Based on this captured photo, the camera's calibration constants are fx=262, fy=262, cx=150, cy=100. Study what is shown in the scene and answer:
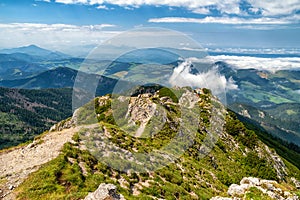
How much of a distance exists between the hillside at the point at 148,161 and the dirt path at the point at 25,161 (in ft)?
1.78

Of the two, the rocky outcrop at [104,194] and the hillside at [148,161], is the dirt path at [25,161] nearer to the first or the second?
the hillside at [148,161]

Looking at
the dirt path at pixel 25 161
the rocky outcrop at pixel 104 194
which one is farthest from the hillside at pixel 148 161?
the rocky outcrop at pixel 104 194

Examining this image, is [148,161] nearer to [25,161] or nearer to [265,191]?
[25,161]

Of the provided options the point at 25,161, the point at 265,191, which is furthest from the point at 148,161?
the point at 265,191

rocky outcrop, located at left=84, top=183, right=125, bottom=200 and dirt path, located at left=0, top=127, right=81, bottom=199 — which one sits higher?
rocky outcrop, located at left=84, top=183, right=125, bottom=200

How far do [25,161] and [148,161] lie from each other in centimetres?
1887

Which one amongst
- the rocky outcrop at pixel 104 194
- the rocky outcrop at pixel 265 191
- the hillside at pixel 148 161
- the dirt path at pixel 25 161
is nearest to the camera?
→ the rocky outcrop at pixel 104 194

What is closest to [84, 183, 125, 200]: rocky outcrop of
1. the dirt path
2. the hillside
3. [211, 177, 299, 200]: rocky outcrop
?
the hillside

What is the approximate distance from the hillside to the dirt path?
1.78 ft

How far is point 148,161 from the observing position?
4375 cm

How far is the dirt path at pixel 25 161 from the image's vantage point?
3131 centimetres

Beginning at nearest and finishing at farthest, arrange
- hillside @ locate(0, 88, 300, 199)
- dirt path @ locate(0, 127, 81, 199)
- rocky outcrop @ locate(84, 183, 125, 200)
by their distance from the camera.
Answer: rocky outcrop @ locate(84, 183, 125, 200)
hillside @ locate(0, 88, 300, 199)
dirt path @ locate(0, 127, 81, 199)

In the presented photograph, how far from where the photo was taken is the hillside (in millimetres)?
31109

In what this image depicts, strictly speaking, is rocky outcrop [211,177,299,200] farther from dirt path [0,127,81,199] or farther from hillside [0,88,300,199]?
dirt path [0,127,81,199]
